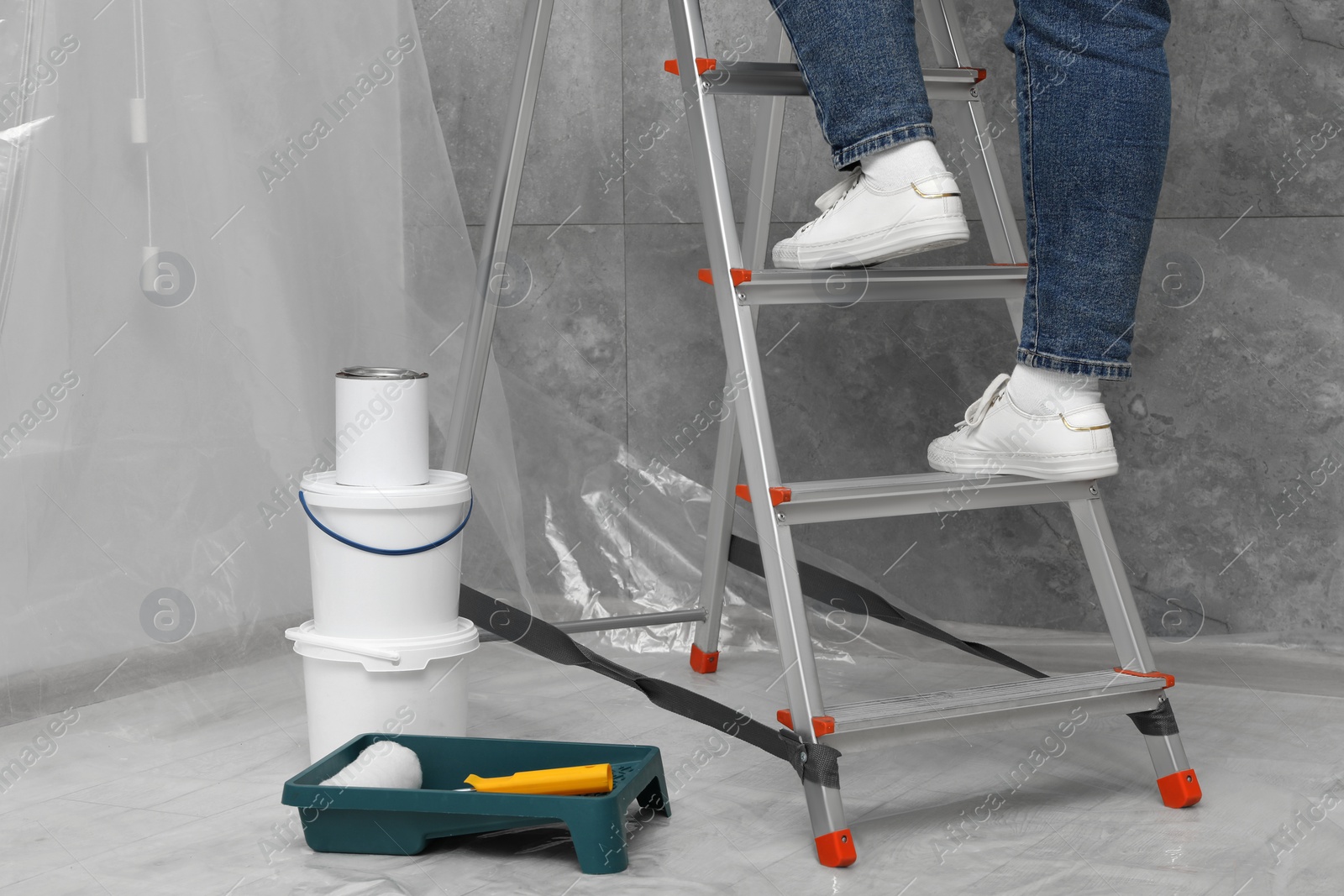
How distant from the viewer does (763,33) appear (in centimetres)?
231

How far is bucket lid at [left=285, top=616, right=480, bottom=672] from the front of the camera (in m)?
1.49

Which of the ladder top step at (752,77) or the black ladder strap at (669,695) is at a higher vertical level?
the ladder top step at (752,77)

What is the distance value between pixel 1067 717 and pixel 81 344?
4.38 ft

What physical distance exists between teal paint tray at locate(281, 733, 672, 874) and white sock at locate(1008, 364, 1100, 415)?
559mm

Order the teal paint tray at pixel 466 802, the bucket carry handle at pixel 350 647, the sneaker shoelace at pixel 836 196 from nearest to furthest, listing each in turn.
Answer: the teal paint tray at pixel 466 802, the sneaker shoelace at pixel 836 196, the bucket carry handle at pixel 350 647

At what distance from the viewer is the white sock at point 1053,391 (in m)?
1.38

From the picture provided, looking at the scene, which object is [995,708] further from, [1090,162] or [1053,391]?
[1090,162]

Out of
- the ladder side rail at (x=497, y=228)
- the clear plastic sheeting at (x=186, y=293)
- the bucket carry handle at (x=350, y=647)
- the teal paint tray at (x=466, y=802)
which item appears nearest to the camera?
the teal paint tray at (x=466, y=802)

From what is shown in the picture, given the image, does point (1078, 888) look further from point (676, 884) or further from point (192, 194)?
point (192, 194)

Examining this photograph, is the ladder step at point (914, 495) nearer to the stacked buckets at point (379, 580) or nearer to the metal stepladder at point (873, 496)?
the metal stepladder at point (873, 496)

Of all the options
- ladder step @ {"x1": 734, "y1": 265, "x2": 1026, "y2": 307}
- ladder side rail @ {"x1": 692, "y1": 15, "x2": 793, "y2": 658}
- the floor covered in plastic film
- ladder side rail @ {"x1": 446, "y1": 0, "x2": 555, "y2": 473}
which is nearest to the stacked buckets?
the floor covered in plastic film

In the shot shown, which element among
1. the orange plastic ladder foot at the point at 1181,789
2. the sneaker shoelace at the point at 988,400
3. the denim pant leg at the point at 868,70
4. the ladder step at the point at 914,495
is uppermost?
the denim pant leg at the point at 868,70

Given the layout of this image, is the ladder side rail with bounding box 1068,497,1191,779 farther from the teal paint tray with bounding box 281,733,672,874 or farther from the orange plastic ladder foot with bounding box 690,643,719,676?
the orange plastic ladder foot with bounding box 690,643,719,676

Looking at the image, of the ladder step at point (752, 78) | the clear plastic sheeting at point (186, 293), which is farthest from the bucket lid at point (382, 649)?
the ladder step at point (752, 78)
